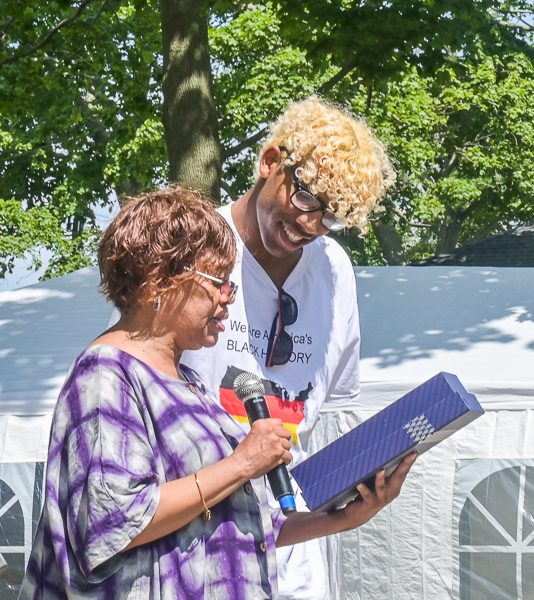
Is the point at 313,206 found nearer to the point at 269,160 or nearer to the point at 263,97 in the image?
the point at 269,160

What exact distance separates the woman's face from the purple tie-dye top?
0.09 meters

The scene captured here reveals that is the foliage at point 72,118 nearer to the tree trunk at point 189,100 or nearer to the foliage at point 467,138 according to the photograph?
the tree trunk at point 189,100

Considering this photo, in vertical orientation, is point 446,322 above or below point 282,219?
below

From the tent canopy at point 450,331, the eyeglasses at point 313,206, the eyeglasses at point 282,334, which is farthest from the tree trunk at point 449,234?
the eyeglasses at point 313,206

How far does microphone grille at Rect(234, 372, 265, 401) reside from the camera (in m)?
A: 1.62

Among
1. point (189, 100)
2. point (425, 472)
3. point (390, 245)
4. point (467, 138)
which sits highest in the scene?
point (189, 100)

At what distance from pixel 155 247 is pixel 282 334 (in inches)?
26.1

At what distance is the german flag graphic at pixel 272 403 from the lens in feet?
6.24

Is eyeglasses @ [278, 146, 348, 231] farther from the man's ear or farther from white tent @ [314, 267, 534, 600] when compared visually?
white tent @ [314, 267, 534, 600]

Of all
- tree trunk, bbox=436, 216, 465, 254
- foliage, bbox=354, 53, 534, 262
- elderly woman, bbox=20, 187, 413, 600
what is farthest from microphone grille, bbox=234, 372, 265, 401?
tree trunk, bbox=436, 216, 465, 254

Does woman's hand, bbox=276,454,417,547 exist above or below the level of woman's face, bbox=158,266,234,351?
below

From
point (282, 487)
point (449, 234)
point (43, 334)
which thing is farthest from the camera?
point (449, 234)

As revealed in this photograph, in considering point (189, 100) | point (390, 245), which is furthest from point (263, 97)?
point (189, 100)

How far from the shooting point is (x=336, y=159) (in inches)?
73.1
